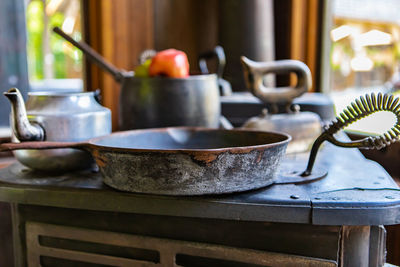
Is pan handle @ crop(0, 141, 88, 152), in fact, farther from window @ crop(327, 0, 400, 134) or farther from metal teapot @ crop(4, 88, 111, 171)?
window @ crop(327, 0, 400, 134)

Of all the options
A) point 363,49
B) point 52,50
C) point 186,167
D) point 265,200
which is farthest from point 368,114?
point 52,50

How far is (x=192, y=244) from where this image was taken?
0.78m

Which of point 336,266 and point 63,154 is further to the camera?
point 63,154

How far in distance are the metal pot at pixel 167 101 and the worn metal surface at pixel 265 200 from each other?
0.27m

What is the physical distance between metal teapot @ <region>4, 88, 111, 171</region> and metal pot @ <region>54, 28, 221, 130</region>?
18 centimetres

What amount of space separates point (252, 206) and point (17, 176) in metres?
0.55

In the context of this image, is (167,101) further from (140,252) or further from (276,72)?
(140,252)

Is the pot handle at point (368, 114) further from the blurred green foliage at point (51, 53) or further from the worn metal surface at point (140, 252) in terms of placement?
the blurred green foliage at point (51, 53)

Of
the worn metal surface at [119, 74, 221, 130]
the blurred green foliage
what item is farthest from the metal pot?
the blurred green foliage

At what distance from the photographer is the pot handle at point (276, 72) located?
116 centimetres

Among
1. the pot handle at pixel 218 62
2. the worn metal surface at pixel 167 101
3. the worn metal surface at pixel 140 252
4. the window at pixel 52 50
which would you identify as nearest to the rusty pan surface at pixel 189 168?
the worn metal surface at pixel 140 252

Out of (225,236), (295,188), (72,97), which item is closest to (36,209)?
(72,97)

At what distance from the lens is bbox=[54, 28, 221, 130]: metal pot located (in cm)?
112

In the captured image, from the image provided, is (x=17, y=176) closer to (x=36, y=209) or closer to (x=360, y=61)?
(x=36, y=209)
